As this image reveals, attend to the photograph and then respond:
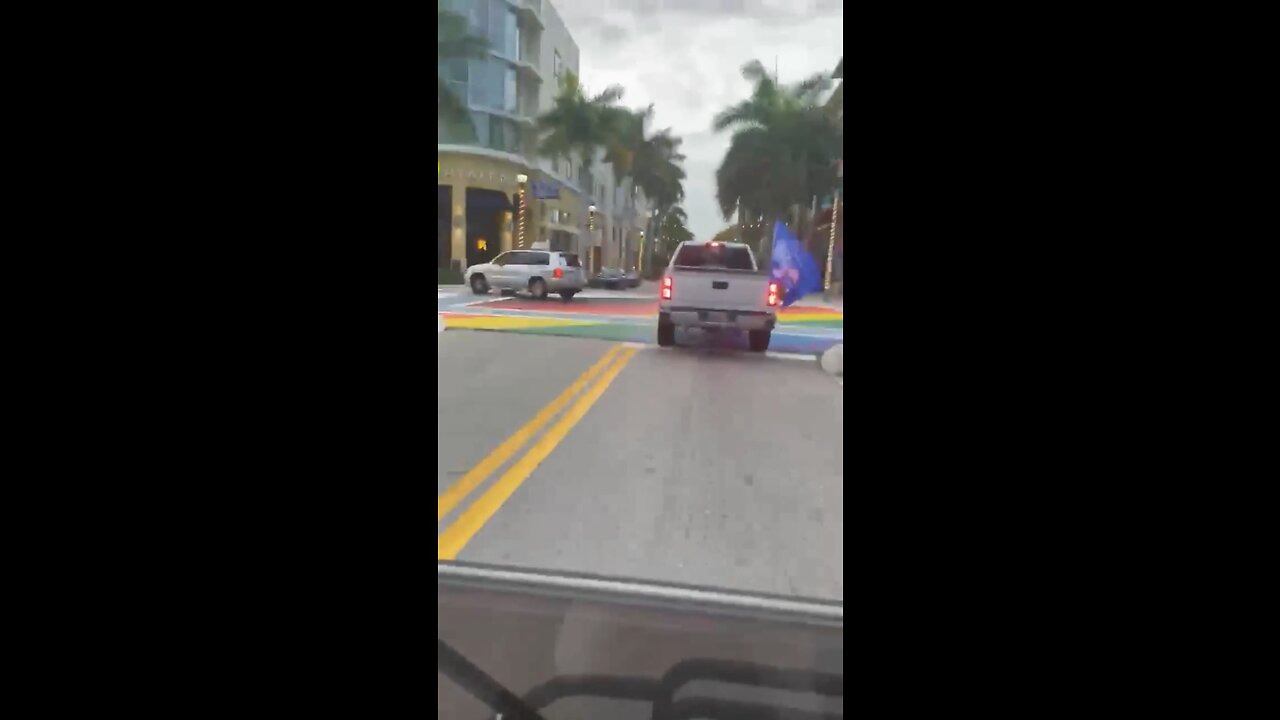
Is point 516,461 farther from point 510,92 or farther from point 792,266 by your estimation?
point 510,92

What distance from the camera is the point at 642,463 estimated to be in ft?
10.8

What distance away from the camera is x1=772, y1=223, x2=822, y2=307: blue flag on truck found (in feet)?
6.67

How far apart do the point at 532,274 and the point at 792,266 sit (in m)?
0.76

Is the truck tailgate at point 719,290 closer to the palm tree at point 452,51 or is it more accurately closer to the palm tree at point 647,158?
the palm tree at point 647,158

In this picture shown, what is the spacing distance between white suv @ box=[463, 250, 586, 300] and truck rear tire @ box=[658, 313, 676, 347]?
45cm

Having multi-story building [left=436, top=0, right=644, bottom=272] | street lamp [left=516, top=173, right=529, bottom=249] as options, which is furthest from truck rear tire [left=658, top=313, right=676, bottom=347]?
street lamp [left=516, top=173, right=529, bottom=249]

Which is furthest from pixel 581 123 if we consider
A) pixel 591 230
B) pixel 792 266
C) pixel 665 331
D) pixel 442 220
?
Answer: pixel 665 331

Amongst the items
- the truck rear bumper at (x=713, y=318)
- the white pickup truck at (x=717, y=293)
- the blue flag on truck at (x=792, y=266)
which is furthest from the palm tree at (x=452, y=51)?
the truck rear bumper at (x=713, y=318)

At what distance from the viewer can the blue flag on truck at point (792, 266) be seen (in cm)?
203
